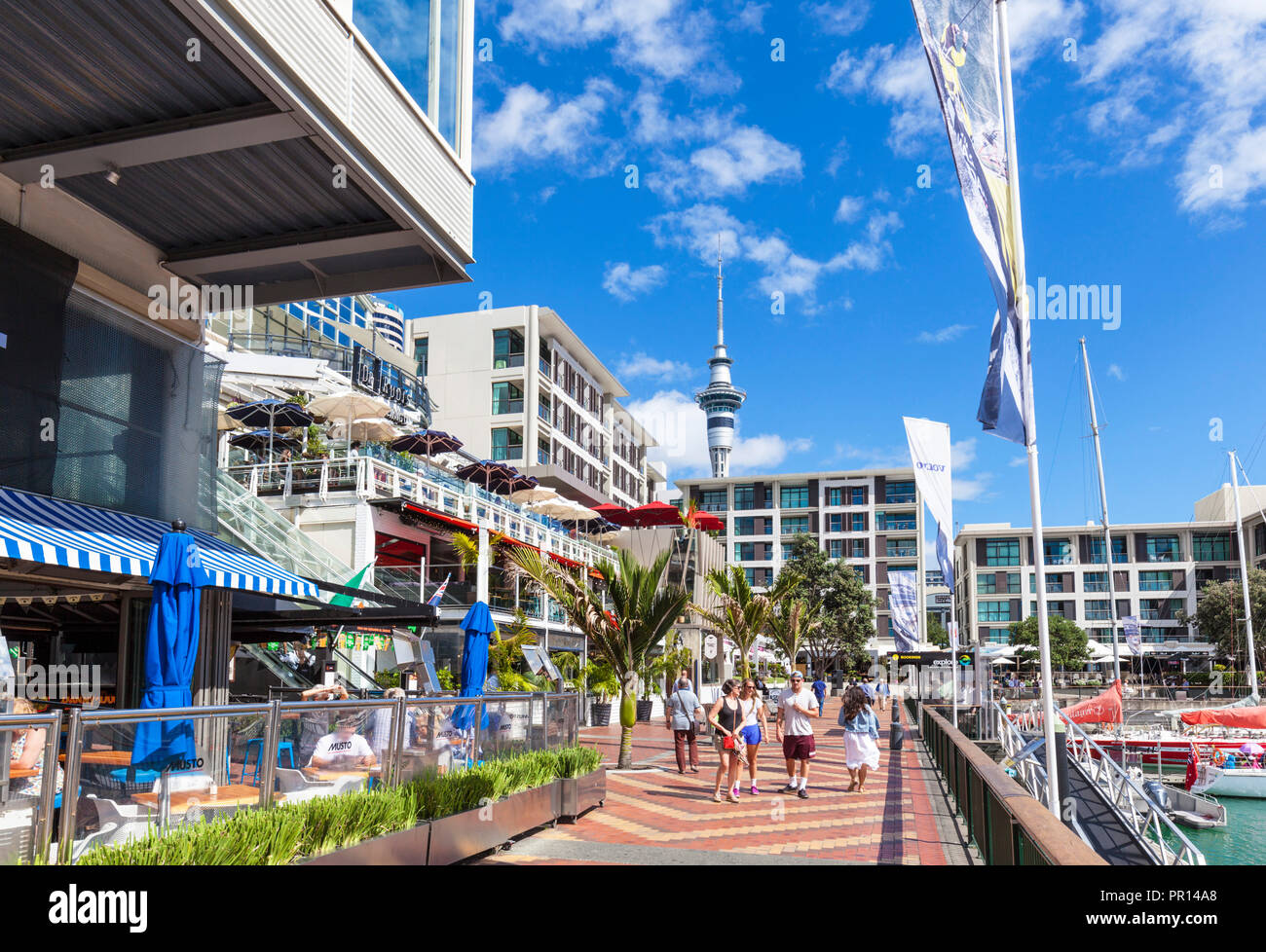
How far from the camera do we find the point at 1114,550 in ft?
297

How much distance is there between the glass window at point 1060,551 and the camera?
300ft

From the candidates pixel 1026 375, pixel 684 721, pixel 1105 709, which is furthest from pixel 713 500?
pixel 1026 375

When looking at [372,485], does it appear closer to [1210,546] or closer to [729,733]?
[729,733]

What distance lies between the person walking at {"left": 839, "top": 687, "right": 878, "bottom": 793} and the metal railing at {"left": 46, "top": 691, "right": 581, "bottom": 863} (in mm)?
5965

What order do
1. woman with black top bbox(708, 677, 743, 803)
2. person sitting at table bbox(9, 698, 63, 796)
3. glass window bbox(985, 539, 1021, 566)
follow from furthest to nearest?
glass window bbox(985, 539, 1021, 566) < woman with black top bbox(708, 677, 743, 803) < person sitting at table bbox(9, 698, 63, 796)

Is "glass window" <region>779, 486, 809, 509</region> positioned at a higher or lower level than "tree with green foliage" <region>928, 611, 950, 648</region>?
higher

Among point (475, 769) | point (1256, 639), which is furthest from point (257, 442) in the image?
point (1256, 639)

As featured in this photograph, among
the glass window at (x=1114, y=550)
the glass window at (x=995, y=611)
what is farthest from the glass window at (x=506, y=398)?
the glass window at (x=1114, y=550)

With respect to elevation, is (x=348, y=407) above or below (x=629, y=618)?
above

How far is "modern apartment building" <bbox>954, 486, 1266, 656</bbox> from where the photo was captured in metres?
87.0

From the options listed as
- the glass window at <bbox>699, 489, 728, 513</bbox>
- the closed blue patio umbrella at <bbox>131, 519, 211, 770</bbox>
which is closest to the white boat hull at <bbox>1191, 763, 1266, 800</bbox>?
the closed blue patio umbrella at <bbox>131, 519, 211, 770</bbox>

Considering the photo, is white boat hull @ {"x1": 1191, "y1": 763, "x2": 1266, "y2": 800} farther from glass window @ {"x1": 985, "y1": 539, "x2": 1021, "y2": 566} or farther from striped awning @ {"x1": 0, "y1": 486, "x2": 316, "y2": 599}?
glass window @ {"x1": 985, "y1": 539, "x2": 1021, "y2": 566}

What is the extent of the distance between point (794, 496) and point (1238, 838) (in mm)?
72185
